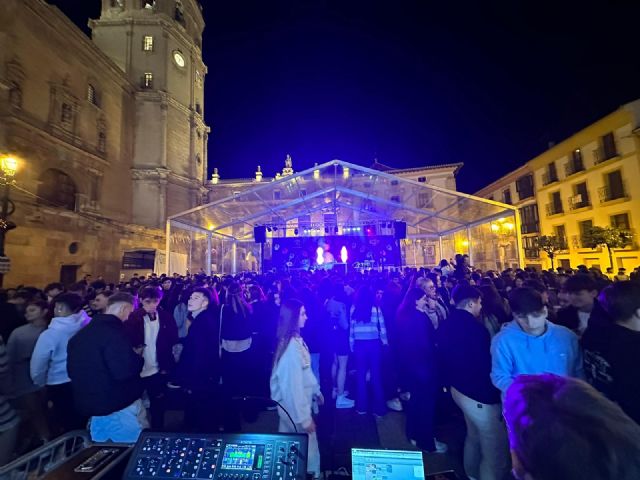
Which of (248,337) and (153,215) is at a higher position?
(153,215)

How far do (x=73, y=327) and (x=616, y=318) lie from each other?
5105mm

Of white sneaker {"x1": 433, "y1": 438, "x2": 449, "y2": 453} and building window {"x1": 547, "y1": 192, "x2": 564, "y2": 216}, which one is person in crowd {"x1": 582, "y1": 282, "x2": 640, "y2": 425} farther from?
building window {"x1": 547, "y1": 192, "x2": 564, "y2": 216}

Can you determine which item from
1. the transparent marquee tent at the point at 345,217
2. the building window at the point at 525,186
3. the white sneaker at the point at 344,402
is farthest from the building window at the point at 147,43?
the building window at the point at 525,186

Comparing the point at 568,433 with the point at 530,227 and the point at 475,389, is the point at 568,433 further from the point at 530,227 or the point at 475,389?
the point at 530,227

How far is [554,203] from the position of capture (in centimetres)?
2195

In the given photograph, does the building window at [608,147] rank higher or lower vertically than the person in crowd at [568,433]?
higher

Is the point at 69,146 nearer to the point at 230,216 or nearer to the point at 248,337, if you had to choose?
the point at 230,216

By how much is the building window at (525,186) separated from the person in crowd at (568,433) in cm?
2905

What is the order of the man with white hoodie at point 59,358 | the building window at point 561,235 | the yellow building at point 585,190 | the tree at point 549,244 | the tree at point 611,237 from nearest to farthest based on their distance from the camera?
the man with white hoodie at point 59,358
the tree at point 611,237
the yellow building at point 585,190
the tree at point 549,244
the building window at point 561,235

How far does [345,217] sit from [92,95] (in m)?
18.9

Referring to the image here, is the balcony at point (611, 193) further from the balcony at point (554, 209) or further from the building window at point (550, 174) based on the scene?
the building window at point (550, 174)

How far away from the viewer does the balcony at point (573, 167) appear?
1934 centimetres

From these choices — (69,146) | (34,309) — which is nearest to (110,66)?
(69,146)

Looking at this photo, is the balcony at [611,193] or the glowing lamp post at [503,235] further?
the balcony at [611,193]
